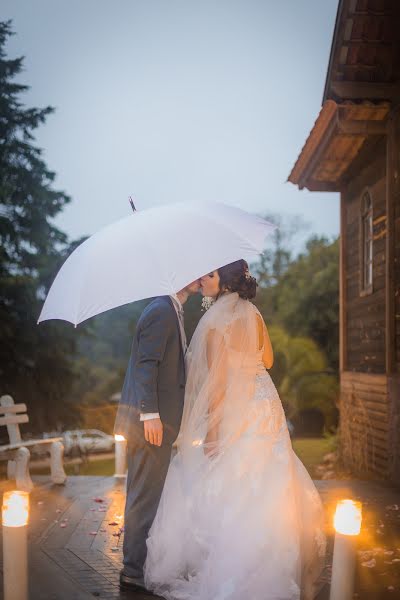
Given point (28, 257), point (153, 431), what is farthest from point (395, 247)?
point (28, 257)

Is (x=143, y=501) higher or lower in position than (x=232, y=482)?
lower

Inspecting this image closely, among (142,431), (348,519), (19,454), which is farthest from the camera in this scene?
(19,454)

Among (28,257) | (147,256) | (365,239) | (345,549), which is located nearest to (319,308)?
(28,257)

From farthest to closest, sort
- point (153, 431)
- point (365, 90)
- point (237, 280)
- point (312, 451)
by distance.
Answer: point (312, 451), point (365, 90), point (237, 280), point (153, 431)

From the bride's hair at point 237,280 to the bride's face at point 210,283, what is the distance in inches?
1.2

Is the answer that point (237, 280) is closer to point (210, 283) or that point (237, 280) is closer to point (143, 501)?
point (210, 283)

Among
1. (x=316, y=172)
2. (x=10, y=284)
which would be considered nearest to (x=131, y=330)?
(x=10, y=284)

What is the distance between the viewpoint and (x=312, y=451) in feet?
47.8

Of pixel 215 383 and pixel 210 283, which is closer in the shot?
pixel 215 383

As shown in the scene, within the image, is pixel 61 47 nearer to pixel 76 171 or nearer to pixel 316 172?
pixel 76 171

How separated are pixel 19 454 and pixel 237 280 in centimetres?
414

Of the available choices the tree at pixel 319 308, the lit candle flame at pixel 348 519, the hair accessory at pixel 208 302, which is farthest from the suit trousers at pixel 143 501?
the tree at pixel 319 308

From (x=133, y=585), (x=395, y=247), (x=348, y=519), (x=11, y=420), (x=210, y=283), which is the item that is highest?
(x=395, y=247)

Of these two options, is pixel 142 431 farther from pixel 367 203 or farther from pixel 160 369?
A: pixel 367 203
